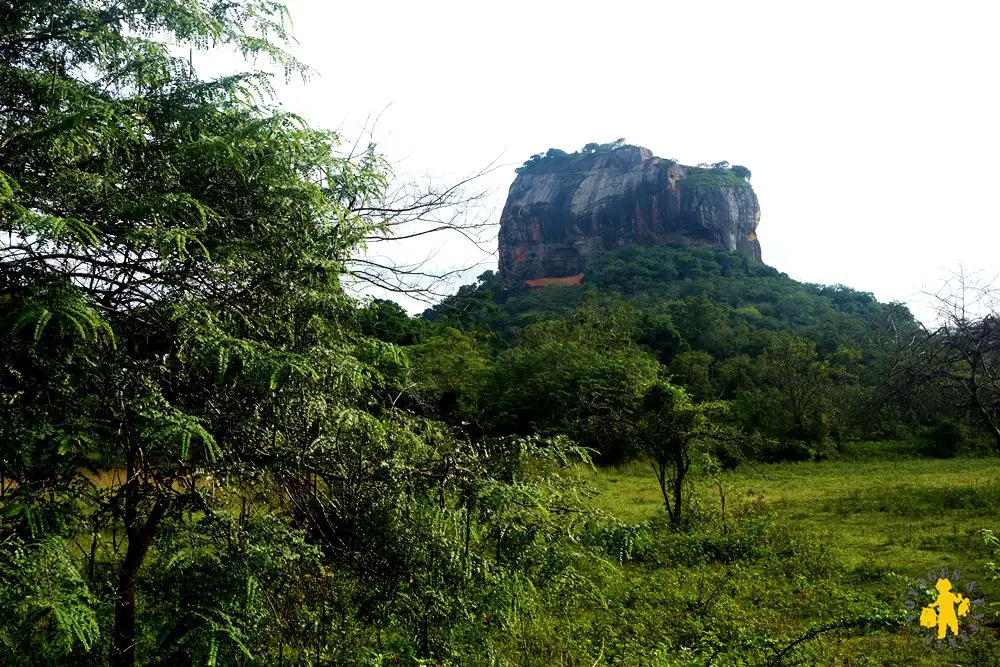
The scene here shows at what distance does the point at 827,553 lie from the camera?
8.26 m

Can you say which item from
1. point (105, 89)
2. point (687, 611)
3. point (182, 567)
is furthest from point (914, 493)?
point (105, 89)

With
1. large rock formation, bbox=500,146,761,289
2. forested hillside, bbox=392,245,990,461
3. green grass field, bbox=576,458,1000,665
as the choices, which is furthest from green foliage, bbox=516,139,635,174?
green grass field, bbox=576,458,1000,665

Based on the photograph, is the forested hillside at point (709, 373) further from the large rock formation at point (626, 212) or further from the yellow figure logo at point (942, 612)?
the large rock formation at point (626, 212)

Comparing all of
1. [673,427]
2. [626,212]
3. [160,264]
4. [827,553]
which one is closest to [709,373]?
[673,427]

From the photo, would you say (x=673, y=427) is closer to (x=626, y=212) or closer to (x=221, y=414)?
(x=221, y=414)

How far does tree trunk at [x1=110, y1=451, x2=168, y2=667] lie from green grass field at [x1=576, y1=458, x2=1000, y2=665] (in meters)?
2.64

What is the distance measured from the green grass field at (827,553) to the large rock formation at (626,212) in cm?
5345

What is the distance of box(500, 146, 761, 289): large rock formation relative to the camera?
2699 inches

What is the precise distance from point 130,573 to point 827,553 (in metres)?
7.95

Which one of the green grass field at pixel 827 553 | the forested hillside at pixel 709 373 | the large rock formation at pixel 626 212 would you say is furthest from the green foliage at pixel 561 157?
the green grass field at pixel 827 553

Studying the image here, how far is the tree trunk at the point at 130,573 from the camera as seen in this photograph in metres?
3.48

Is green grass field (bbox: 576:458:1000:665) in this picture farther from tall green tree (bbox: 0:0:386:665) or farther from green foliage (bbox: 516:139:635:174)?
green foliage (bbox: 516:139:635:174)

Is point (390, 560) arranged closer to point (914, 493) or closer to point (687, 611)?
point (687, 611)

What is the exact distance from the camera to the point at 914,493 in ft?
40.1
